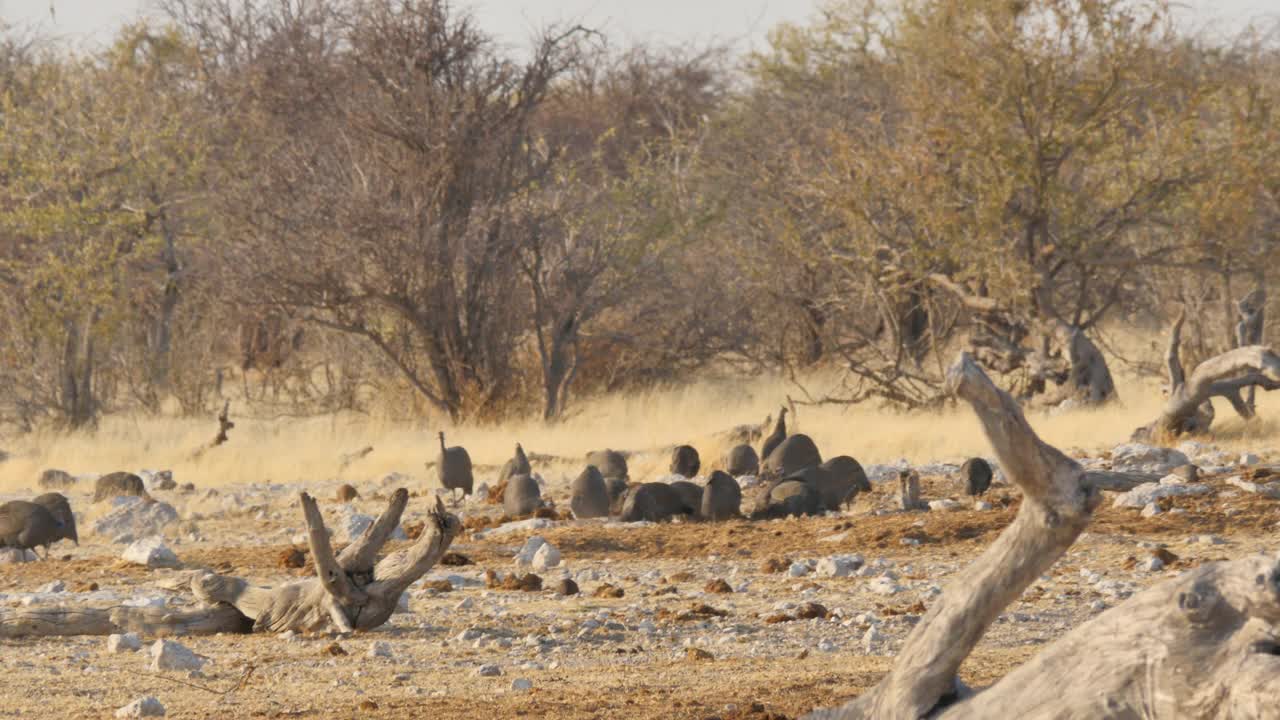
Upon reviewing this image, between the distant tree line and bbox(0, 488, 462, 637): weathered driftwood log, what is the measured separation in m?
9.89

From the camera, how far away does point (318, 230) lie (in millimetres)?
15867

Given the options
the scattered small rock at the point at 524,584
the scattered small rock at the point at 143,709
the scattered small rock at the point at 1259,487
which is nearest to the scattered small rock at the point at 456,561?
the scattered small rock at the point at 524,584

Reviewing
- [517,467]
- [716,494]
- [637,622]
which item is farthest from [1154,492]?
[517,467]

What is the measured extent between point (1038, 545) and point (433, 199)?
13.7 m

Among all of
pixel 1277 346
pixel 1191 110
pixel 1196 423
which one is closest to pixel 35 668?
pixel 1196 423

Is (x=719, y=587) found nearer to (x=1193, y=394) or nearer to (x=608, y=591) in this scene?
(x=608, y=591)

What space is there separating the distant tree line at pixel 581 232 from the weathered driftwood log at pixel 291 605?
989 cm

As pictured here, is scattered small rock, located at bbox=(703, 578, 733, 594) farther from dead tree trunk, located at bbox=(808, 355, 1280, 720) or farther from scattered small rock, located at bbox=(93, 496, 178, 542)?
scattered small rock, located at bbox=(93, 496, 178, 542)

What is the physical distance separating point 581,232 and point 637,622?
11276 mm

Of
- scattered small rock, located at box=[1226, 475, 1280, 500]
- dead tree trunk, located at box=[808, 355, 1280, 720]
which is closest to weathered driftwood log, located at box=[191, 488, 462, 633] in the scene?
dead tree trunk, located at box=[808, 355, 1280, 720]

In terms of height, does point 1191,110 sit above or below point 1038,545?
above

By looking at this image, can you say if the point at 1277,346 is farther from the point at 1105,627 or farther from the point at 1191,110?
the point at 1105,627

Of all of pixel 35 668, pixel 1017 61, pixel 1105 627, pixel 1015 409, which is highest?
pixel 1017 61

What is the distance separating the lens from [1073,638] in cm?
290
